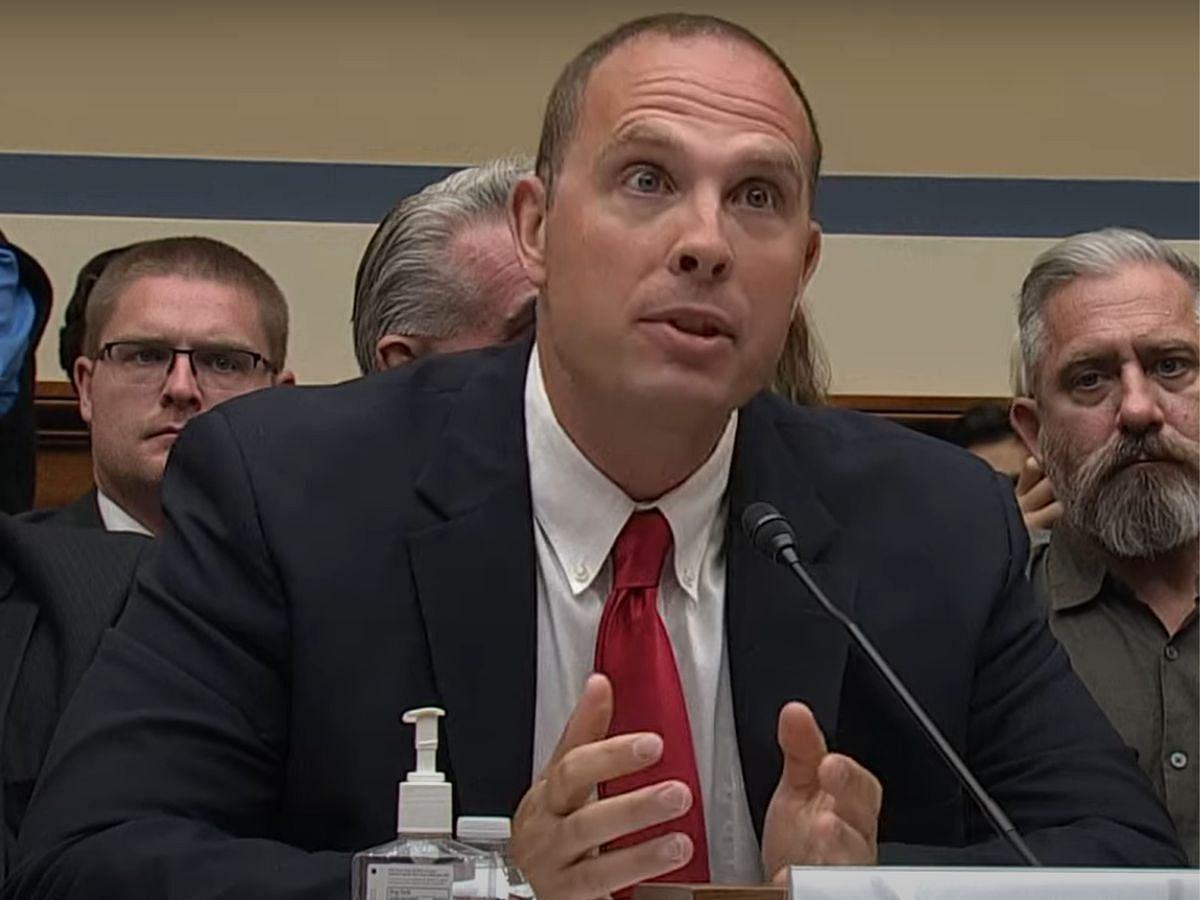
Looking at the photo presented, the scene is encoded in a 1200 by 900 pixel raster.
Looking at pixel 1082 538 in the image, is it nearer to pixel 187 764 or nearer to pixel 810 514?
pixel 810 514

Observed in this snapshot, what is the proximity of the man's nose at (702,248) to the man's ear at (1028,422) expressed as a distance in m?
1.24

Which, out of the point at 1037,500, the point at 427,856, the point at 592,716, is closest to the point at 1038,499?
the point at 1037,500

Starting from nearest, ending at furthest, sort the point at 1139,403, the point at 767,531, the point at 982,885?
1. the point at 982,885
2. the point at 767,531
3. the point at 1139,403

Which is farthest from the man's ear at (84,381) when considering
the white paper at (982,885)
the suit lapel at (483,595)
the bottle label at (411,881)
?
the white paper at (982,885)

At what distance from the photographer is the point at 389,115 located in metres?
4.40

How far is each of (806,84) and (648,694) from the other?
2792mm

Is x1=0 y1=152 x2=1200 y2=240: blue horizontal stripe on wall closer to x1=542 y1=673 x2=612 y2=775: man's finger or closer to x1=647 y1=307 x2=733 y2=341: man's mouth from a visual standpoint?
x1=647 y1=307 x2=733 y2=341: man's mouth

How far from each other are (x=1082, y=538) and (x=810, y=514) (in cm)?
95

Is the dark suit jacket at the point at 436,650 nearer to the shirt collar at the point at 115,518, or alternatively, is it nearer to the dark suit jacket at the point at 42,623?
the dark suit jacket at the point at 42,623

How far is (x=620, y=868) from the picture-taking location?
1450 millimetres

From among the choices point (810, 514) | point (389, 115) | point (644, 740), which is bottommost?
point (644, 740)

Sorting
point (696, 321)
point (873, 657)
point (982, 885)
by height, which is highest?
point (696, 321)

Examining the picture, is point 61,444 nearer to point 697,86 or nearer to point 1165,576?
point 1165,576

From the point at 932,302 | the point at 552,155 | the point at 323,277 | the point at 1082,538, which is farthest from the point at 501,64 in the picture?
the point at 552,155
